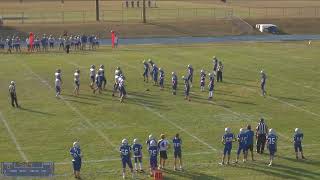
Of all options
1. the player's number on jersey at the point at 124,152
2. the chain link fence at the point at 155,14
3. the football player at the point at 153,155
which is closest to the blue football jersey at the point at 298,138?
the football player at the point at 153,155

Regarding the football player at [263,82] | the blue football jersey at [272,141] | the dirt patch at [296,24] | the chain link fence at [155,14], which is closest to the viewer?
the blue football jersey at [272,141]

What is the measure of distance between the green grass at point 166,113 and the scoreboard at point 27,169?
11.5 feet

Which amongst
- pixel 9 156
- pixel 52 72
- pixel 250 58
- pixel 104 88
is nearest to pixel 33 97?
pixel 104 88

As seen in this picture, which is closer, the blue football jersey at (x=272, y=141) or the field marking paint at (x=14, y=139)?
the blue football jersey at (x=272, y=141)

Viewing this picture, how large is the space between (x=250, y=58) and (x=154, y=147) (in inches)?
1071

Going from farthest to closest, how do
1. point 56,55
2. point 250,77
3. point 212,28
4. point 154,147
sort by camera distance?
1. point 212,28
2. point 56,55
3. point 250,77
4. point 154,147

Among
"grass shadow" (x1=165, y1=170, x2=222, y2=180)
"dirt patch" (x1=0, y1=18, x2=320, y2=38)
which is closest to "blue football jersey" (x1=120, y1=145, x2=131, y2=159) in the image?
"grass shadow" (x1=165, y1=170, x2=222, y2=180)

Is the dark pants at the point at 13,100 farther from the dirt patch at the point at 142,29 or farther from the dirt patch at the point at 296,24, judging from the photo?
the dirt patch at the point at 296,24

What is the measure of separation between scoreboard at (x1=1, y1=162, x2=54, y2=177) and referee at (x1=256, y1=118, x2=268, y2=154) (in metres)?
8.38

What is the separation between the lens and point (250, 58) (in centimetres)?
4466

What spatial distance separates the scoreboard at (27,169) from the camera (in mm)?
15070

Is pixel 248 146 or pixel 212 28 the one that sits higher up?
pixel 212 28

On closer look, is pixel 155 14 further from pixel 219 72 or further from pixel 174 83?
pixel 174 83

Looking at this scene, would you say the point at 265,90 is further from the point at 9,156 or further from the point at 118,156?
the point at 9,156
